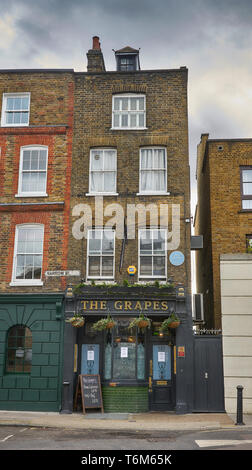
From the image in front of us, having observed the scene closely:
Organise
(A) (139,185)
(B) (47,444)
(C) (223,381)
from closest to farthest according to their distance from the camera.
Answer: (B) (47,444) < (C) (223,381) < (A) (139,185)

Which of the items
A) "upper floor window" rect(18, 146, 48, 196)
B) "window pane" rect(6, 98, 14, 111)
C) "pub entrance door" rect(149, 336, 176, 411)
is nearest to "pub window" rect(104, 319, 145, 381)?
"pub entrance door" rect(149, 336, 176, 411)

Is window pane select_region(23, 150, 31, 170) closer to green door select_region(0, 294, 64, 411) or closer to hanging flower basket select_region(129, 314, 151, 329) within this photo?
green door select_region(0, 294, 64, 411)

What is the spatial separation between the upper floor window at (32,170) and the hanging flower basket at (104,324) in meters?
5.15

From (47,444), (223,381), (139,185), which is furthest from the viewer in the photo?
(139,185)

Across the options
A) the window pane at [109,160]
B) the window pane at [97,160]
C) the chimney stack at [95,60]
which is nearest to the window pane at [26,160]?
the window pane at [97,160]

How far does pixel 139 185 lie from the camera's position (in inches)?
688

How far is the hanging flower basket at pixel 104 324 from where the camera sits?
15.5 meters

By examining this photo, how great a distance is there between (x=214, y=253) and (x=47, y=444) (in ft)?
31.3

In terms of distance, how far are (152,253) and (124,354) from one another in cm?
354

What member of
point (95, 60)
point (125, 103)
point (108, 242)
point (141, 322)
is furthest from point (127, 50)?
point (141, 322)

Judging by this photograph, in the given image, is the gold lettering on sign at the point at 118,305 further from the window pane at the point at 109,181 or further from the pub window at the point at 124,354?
the window pane at the point at 109,181

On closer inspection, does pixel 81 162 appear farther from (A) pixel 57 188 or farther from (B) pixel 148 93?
(B) pixel 148 93

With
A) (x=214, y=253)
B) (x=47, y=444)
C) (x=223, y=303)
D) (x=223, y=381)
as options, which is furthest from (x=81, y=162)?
(x=47, y=444)

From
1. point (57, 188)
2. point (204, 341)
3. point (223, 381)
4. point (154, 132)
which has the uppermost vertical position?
point (154, 132)
